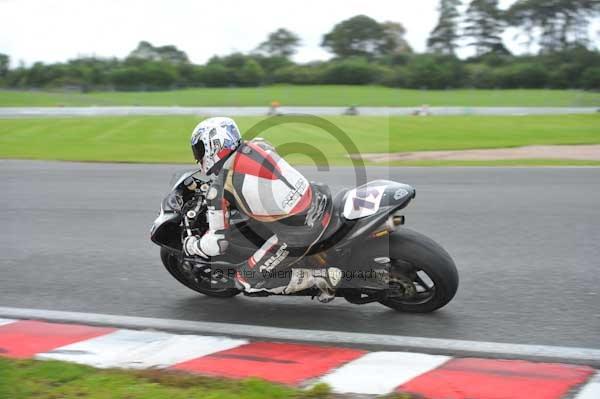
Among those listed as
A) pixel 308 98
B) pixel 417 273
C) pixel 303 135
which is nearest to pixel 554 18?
pixel 308 98

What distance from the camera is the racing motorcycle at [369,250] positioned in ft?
17.4

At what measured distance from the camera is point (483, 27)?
95.1m

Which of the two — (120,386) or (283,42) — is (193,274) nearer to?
(120,386)

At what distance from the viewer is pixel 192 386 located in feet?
13.6

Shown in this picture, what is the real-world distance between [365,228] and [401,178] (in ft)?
28.2

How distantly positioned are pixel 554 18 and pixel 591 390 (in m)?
95.3

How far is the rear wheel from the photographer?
616 centimetres

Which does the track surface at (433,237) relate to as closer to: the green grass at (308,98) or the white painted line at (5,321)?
the white painted line at (5,321)

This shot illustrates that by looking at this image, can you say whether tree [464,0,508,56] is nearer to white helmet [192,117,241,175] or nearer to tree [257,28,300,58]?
tree [257,28,300,58]

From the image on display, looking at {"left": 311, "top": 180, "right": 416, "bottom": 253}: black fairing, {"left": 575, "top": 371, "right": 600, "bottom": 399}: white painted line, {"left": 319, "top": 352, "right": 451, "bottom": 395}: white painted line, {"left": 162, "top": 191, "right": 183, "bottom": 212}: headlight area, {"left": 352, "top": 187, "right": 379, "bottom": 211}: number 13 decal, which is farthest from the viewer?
{"left": 162, "top": 191, "right": 183, "bottom": 212}: headlight area

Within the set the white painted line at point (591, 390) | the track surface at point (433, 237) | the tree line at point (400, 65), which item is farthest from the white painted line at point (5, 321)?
the tree line at point (400, 65)

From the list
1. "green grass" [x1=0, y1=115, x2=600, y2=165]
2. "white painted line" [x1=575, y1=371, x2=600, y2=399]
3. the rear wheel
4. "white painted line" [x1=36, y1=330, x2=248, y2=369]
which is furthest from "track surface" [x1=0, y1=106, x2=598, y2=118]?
"white painted line" [x1=575, y1=371, x2=600, y2=399]

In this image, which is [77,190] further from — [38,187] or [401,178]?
[401,178]

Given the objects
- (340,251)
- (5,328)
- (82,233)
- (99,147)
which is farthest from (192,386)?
(99,147)
